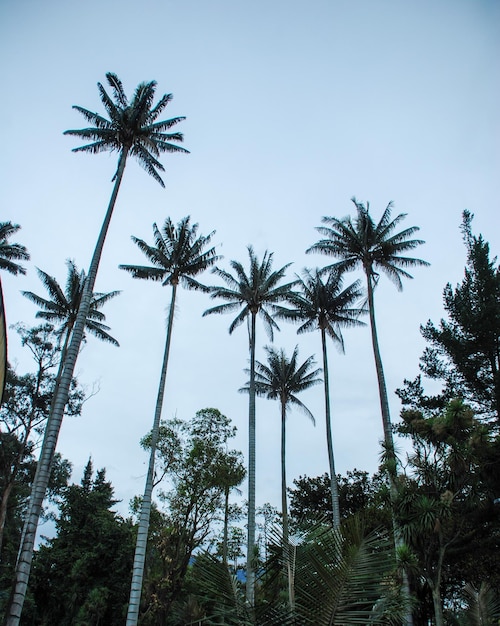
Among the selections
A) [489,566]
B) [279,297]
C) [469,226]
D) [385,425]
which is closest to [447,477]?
[385,425]

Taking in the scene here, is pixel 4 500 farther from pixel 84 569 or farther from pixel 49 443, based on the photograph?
pixel 49 443

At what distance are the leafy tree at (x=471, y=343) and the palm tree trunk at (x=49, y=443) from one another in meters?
18.6

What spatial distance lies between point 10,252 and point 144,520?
632 inches

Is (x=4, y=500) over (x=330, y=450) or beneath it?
beneath

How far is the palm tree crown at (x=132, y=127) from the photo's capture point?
1584 cm

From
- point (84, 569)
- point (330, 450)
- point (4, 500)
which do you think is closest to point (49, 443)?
point (330, 450)

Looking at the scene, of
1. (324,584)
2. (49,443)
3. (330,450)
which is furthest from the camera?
(330,450)

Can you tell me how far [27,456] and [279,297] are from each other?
1870 centimetres

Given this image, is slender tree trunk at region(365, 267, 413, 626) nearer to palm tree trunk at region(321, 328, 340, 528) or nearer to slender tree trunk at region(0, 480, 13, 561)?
palm tree trunk at region(321, 328, 340, 528)

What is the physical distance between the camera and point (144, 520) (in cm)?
1583

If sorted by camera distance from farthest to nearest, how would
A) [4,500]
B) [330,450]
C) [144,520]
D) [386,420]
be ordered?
[4,500]
[330,450]
[386,420]
[144,520]

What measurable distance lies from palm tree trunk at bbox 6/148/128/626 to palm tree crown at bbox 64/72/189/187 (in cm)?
54

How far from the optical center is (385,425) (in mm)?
18625

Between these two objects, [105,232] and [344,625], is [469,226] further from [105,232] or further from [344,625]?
[344,625]
